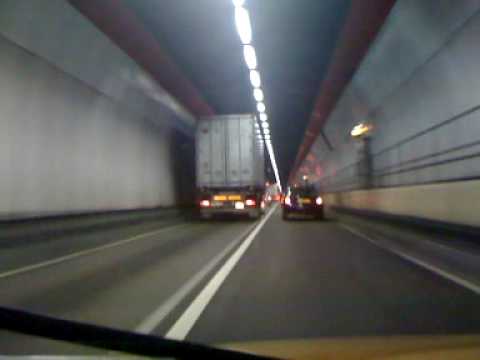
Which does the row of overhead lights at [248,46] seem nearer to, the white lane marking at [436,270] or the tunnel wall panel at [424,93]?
the tunnel wall panel at [424,93]

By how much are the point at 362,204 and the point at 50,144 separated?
17.7 metres

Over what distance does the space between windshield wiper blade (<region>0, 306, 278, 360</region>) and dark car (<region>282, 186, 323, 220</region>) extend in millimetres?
29088

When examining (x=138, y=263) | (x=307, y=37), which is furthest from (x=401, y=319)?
(x=307, y=37)

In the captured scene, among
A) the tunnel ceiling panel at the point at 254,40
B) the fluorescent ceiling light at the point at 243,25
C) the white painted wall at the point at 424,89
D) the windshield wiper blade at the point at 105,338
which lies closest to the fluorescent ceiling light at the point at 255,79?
the tunnel ceiling panel at the point at 254,40

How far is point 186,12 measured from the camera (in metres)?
19.5

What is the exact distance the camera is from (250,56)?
25.6 meters

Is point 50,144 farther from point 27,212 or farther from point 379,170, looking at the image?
point 379,170

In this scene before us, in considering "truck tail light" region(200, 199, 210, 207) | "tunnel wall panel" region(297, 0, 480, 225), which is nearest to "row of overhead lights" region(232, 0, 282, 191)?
"tunnel wall panel" region(297, 0, 480, 225)

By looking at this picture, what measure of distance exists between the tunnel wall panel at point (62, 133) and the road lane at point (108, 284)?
2646 millimetres

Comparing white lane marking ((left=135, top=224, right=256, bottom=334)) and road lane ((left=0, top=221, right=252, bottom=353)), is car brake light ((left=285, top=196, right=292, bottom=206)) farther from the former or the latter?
white lane marking ((left=135, top=224, right=256, bottom=334))

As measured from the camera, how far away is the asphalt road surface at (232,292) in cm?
708

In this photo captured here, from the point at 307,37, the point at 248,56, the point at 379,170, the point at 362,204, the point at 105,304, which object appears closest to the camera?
the point at 105,304

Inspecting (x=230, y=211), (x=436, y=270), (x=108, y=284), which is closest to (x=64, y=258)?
A: (x=108, y=284)

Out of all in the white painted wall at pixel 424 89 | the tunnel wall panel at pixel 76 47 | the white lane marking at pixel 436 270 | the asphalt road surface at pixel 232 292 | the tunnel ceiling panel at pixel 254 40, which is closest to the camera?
the asphalt road surface at pixel 232 292
